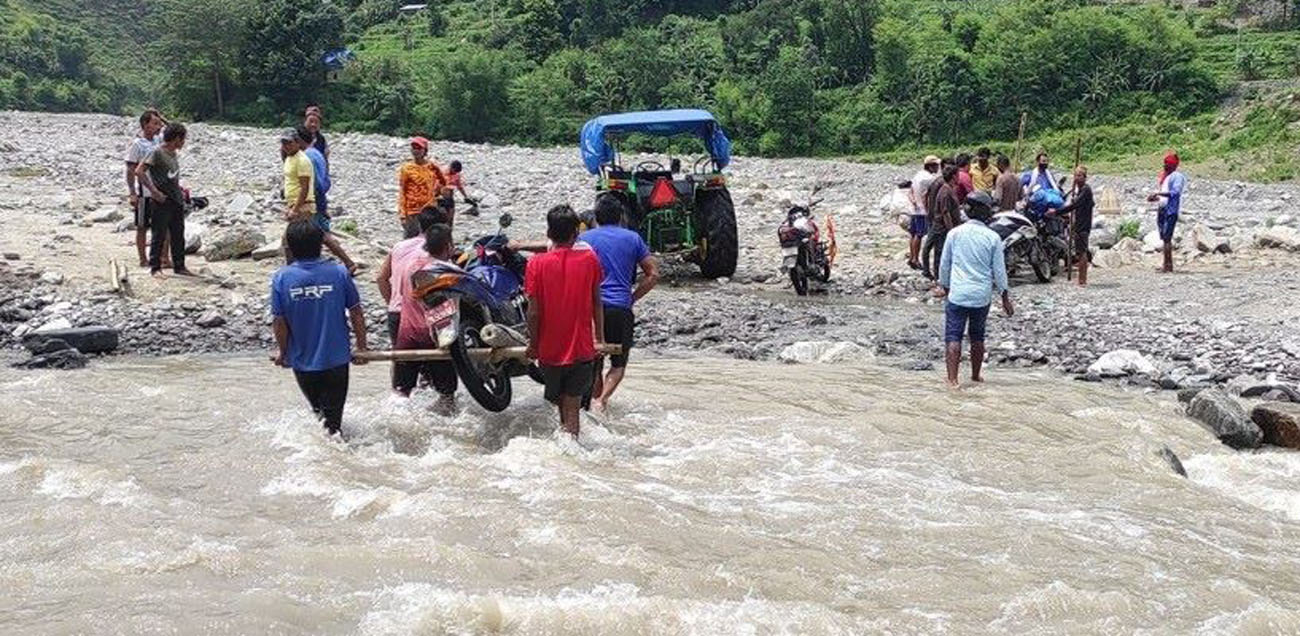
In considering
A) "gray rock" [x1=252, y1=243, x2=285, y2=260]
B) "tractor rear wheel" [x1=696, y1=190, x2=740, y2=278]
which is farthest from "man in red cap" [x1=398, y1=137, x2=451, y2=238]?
"tractor rear wheel" [x1=696, y1=190, x2=740, y2=278]

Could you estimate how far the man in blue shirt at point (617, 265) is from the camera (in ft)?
23.3

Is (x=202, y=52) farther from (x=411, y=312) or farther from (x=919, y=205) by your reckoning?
(x=411, y=312)

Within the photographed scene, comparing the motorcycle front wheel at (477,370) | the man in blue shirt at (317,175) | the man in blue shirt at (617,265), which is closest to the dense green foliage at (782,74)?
the man in blue shirt at (317,175)

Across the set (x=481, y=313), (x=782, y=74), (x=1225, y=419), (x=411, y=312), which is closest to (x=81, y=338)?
(x=411, y=312)

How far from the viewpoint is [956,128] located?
168ft

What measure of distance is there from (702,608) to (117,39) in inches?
3943

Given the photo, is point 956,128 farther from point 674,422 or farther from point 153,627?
point 153,627

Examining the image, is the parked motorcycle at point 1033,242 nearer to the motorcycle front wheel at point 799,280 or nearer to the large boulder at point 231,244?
the motorcycle front wheel at point 799,280

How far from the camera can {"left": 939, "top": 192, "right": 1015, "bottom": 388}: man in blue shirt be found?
8.65 m

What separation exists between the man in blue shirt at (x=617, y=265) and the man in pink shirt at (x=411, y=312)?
937 mm

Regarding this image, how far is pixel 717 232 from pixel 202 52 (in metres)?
51.7

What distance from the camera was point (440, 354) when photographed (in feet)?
21.3

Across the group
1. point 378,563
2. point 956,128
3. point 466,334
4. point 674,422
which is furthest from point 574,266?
point 956,128

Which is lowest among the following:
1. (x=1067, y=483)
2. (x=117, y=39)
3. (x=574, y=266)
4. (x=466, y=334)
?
(x=1067, y=483)
